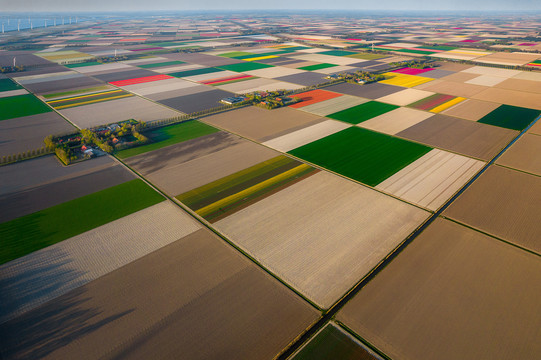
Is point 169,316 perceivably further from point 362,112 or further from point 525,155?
point 362,112

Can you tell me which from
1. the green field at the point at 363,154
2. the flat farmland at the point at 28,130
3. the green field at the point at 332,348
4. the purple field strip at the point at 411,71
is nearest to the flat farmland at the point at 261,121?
the green field at the point at 363,154

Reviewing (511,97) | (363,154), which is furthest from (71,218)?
(511,97)

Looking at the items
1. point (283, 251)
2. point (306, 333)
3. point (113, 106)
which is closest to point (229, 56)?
point (113, 106)

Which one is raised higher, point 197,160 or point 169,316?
point 197,160

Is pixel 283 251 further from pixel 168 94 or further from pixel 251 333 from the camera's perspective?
pixel 168 94

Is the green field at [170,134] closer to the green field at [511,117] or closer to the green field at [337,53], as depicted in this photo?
the green field at [511,117]

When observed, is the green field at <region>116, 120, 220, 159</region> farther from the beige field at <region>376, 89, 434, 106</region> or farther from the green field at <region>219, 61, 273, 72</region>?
the green field at <region>219, 61, 273, 72</region>

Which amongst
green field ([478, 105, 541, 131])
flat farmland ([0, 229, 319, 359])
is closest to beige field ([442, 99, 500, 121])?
green field ([478, 105, 541, 131])
